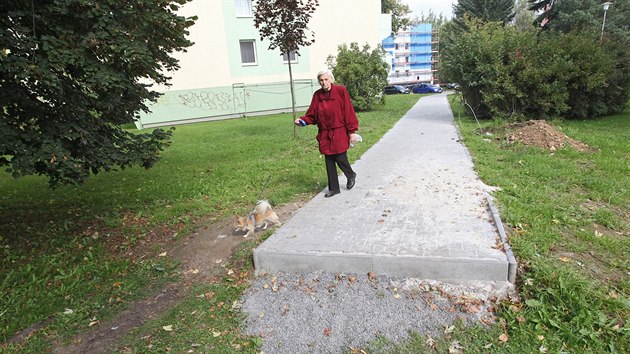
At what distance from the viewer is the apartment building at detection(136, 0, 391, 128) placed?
76.2 ft

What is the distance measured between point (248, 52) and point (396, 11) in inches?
1498

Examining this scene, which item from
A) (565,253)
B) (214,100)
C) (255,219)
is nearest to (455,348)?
(565,253)

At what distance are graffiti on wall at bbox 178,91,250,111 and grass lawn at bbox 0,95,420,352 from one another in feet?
46.2

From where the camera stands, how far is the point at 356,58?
20.6 meters

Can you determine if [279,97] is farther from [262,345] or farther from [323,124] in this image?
[262,345]

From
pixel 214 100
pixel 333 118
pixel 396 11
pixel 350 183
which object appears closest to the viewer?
pixel 333 118

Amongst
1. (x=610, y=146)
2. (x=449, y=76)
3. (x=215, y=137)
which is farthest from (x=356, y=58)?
(x=610, y=146)

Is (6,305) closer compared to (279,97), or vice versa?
(6,305)

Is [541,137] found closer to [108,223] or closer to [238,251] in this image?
[238,251]

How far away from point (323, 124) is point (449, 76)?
487 inches

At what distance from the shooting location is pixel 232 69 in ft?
79.3

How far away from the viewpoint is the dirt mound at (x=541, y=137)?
8344 millimetres

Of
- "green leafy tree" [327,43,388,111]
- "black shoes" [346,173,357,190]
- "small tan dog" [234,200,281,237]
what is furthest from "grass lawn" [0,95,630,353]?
"green leafy tree" [327,43,388,111]

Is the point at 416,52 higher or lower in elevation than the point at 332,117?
higher
